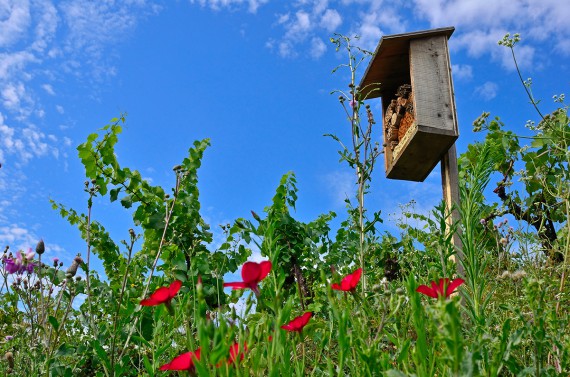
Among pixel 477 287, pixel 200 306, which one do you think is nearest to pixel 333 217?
pixel 477 287

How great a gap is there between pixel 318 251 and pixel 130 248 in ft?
8.82

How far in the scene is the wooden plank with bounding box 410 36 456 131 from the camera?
166 inches

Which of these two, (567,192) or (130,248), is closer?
(130,248)

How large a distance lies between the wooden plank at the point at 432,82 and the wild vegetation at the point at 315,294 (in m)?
0.28

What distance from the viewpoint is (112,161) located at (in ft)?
15.8

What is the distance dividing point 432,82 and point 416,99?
0.23m

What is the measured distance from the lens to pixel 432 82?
4387mm

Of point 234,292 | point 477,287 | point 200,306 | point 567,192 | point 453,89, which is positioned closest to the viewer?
point 200,306

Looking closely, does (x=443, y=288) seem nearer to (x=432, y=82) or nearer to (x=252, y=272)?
(x=252, y=272)

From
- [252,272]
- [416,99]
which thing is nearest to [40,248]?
[252,272]

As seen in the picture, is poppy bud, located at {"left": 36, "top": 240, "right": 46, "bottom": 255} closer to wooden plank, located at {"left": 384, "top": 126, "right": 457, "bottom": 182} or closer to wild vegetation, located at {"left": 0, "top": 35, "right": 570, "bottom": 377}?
wild vegetation, located at {"left": 0, "top": 35, "right": 570, "bottom": 377}

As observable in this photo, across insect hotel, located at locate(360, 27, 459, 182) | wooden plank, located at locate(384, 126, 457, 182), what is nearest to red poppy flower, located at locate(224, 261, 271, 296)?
insect hotel, located at locate(360, 27, 459, 182)

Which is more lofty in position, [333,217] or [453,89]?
[453,89]

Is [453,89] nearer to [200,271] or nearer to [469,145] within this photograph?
[469,145]
